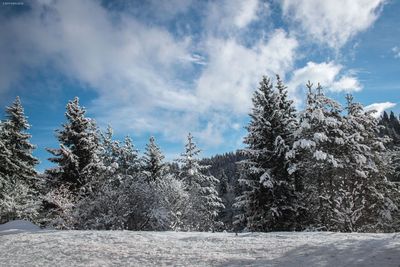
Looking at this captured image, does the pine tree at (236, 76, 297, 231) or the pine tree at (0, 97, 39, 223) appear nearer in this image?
the pine tree at (236, 76, 297, 231)

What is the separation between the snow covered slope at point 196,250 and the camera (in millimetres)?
8898

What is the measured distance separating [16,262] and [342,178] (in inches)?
753

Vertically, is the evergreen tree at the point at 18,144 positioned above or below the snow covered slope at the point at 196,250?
above

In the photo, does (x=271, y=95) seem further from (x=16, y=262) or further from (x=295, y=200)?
(x=16, y=262)

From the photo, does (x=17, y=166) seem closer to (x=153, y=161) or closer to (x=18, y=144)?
(x=18, y=144)

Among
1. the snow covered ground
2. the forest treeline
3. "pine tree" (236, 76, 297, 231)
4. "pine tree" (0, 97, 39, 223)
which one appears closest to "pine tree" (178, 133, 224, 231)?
the forest treeline

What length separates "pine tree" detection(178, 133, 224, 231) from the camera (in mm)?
32572

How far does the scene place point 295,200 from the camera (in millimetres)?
23344

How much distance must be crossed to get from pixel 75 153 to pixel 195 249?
21658 millimetres

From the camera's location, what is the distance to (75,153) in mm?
29656

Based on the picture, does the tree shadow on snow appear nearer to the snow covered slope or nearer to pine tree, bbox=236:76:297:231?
the snow covered slope

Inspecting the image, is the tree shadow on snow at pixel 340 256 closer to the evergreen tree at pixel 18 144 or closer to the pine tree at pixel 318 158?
the pine tree at pixel 318 158

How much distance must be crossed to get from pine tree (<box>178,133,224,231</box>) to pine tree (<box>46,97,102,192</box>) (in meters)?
9.08

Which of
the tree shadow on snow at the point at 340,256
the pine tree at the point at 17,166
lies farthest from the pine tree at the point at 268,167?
the pine tree at the point at 17,166
